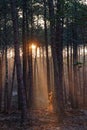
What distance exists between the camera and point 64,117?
19.9m

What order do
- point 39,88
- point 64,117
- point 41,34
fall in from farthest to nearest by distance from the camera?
point 39,88
point 41,34
point 64,117

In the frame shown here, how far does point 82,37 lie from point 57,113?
59.1 ft

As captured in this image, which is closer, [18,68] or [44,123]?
[18,68]

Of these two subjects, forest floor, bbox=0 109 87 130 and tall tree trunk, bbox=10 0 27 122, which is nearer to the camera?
tall tree trunk, bbox=10 0 27 122

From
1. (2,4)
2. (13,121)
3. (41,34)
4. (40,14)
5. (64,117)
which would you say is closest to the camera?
(13,121)

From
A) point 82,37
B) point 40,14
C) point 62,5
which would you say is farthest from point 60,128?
point 82,37

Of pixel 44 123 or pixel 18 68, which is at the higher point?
pixel 18 68

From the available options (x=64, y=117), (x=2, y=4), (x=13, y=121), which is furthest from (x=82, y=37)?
(x=13, y=121)

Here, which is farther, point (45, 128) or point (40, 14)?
point (40, 14)

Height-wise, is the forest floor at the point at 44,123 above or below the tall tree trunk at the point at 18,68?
below

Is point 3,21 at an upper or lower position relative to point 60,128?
upper

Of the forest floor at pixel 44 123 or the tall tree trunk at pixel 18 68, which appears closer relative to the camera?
the tall tree trunk at pixel 18 68

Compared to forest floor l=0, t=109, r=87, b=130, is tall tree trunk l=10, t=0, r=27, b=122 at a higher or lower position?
higher

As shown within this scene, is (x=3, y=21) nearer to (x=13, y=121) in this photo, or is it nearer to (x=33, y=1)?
(x=33, y=1)
